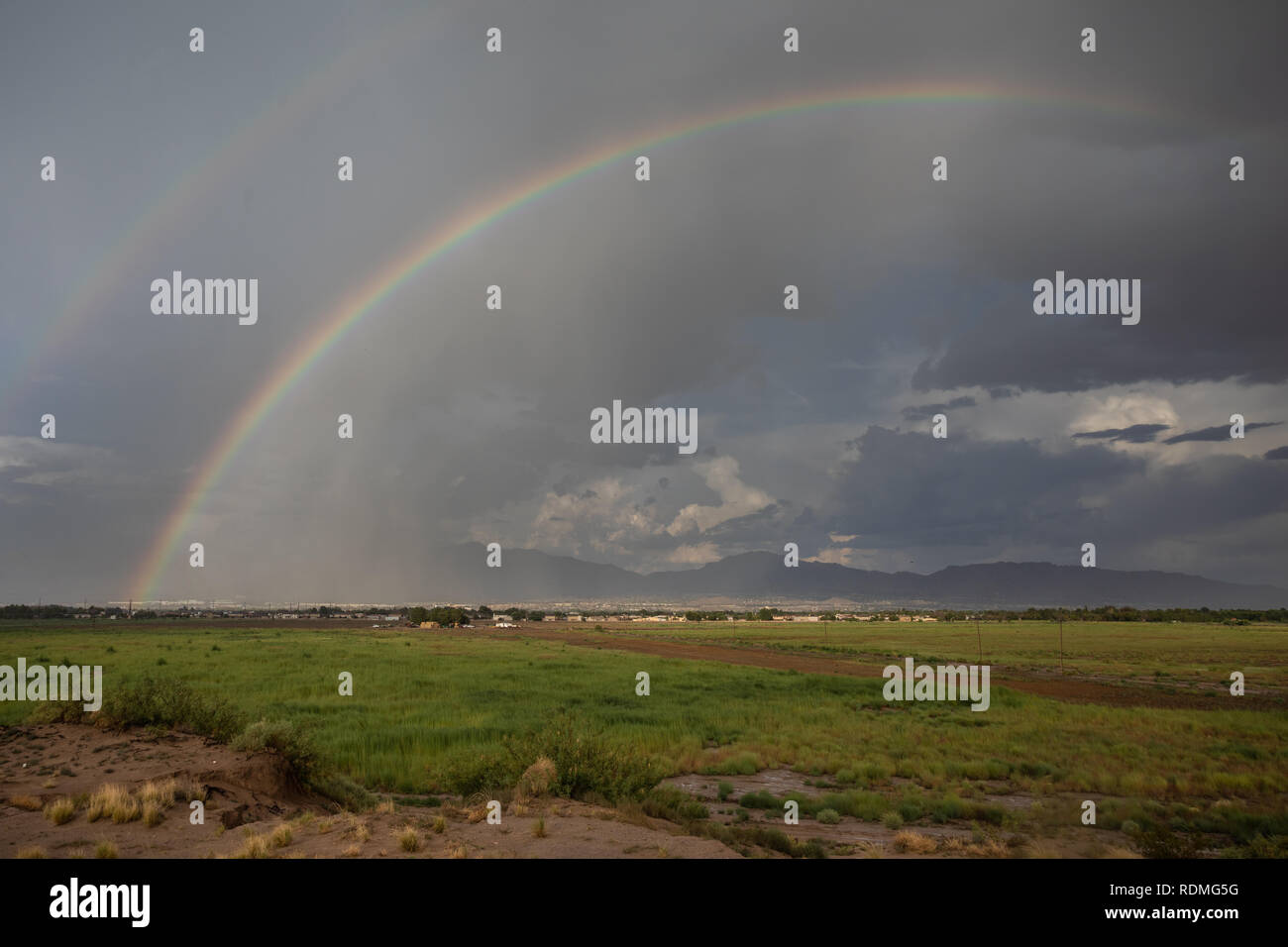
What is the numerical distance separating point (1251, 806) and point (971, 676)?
3219cm

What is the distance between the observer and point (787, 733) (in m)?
26.8

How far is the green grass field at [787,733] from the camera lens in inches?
666

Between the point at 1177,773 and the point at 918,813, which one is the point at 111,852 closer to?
the point at 918,813

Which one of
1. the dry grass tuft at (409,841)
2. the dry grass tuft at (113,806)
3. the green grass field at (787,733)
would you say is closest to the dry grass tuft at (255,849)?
the dry grass tuft at (409,841)

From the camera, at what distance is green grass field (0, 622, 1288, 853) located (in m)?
16.9

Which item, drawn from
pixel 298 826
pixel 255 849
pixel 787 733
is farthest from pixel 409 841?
pixel 787 733

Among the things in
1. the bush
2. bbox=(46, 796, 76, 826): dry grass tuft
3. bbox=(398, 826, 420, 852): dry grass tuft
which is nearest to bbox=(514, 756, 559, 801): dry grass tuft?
bbox=(398, 826, 420, 852): dry grass tuft

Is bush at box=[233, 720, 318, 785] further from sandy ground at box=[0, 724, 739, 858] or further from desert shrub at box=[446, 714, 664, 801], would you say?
desert shrub at box=[446, 714, 664, 801]

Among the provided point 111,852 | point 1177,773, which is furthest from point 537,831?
point 1177,773

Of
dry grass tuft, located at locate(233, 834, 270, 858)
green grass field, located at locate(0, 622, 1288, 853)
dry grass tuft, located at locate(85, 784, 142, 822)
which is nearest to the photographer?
dry grass tuft, located at locate(233, 834, 270, 858)

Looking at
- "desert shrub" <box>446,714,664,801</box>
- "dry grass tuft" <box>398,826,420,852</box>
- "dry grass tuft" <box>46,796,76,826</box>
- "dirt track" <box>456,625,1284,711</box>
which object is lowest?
"dirt track" <box>456,625,1284,711</box>

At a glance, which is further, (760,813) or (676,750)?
(676,750)

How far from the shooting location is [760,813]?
639 inches

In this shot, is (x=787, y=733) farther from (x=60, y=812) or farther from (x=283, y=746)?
(x=60, y=812)
